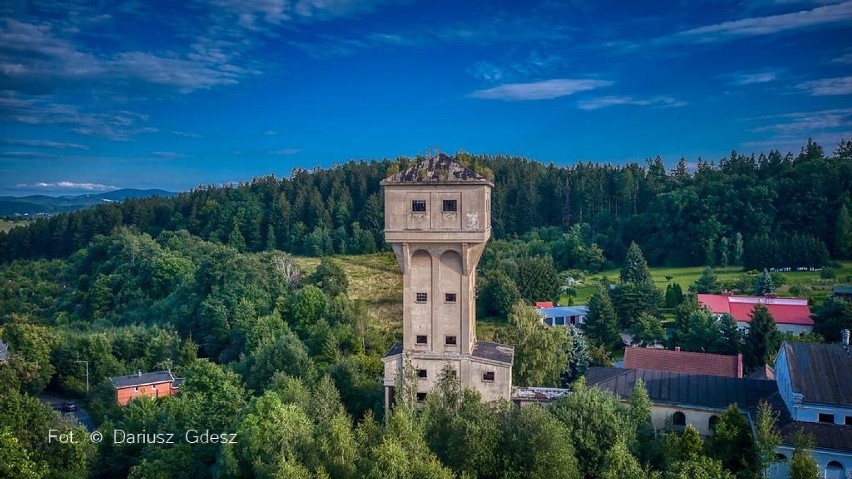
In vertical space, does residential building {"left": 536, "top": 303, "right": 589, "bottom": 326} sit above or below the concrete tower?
below

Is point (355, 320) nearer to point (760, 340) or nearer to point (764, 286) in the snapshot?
A: point (760, 340)

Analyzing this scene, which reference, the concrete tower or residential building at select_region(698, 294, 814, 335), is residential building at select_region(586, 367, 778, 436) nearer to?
the concrete tower

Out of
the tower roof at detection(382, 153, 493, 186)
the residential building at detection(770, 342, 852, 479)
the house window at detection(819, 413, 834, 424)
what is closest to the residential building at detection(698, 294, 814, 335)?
the residential building at detection(770, 342, 852, 479)

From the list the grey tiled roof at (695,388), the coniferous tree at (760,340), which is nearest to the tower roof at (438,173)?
the grey tiled roof at (695,388)

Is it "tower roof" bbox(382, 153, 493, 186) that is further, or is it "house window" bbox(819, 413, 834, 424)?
"tower roof" bbox(382, 153, 493, 186)

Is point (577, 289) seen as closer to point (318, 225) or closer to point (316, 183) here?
point (318, 225)

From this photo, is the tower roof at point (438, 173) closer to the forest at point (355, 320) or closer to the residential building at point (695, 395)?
the forest at point (355, 320)

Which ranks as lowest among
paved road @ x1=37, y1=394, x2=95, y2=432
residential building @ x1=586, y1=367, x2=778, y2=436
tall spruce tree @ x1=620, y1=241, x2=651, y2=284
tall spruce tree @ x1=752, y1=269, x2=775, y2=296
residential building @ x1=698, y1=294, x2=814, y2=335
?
paved road @ x1=37, y1=394, x2=95, y2=432
